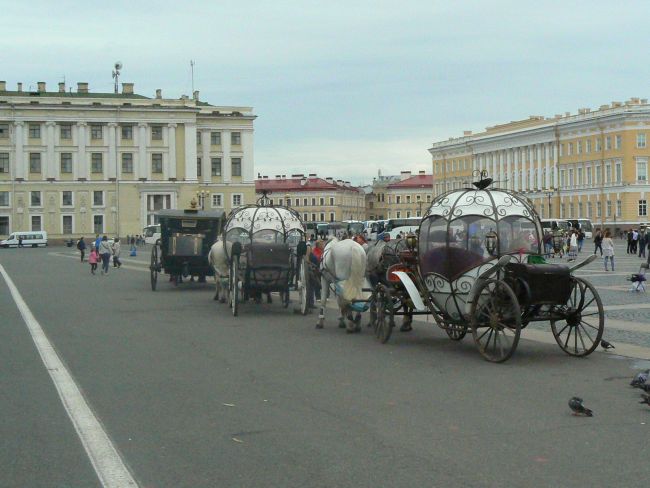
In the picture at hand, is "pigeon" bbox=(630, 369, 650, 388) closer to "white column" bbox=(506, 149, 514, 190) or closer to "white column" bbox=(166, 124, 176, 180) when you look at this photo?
"white column" bbox=(166, 124, 176, 180)

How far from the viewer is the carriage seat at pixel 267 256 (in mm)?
22031

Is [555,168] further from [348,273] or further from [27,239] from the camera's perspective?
[348,273]

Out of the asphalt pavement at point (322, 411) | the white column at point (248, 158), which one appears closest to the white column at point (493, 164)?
the white column at point (248, 158)

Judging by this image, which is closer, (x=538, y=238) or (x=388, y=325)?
(x=538, y=238)

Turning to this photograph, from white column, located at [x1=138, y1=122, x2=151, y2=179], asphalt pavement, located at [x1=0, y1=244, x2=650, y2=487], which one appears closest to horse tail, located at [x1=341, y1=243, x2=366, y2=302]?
asphalt pavement, located at [x1=0, y1=244, x2=650, y2=487]

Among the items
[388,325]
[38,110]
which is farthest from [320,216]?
[388,325]

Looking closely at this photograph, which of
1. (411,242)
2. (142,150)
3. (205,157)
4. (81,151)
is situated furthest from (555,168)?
(411,242)

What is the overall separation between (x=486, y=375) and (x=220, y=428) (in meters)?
4.33

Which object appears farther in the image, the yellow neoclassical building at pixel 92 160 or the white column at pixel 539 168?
the white column at pixel 539 168

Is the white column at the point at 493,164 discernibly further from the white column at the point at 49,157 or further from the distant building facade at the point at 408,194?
the white column at the point at 49,157

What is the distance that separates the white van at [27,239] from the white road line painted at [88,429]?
9655 centimetres

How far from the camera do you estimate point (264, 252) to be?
22141 mm

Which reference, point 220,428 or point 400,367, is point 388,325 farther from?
point 220,428

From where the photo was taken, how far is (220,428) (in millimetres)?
9180
